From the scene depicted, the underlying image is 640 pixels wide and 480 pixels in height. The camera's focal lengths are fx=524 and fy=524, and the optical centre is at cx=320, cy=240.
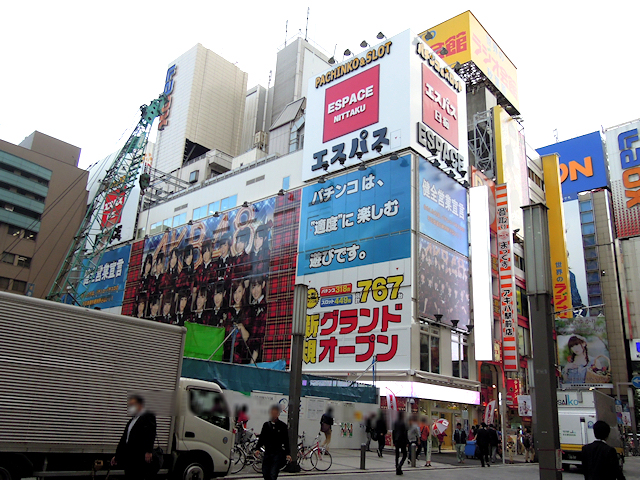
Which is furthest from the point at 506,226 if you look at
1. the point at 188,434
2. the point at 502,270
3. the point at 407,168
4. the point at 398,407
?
the point at 188,434

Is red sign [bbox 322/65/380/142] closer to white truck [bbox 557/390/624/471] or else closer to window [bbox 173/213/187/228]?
window [bbox 173/213/187/228]

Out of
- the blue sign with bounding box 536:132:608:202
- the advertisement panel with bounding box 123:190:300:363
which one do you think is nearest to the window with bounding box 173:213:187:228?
the advertisement panel with bounding box 123:190:300:363

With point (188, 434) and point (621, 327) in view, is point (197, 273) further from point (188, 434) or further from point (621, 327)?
point (621, 327)

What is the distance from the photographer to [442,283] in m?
32.8

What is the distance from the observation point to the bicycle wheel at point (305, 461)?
14987 millimetres

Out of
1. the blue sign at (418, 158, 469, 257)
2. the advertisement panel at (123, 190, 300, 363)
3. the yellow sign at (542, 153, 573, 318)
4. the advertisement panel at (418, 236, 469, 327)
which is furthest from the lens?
the yellow sign at (542, 153, 573, 318)

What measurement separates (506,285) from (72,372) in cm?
3416

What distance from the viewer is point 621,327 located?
216ft

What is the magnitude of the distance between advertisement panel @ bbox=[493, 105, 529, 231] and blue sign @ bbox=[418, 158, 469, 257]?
7.90 meters

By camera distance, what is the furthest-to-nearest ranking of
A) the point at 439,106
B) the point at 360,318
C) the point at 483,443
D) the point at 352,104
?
the point at 352,104 → the point at 439,106 → the point at 360,318 → the point at 483,443

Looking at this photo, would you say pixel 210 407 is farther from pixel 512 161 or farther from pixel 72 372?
pixel 512 161

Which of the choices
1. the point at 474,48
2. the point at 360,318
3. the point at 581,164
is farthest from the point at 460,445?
the point at 581,164

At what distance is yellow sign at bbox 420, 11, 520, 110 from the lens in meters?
48.5

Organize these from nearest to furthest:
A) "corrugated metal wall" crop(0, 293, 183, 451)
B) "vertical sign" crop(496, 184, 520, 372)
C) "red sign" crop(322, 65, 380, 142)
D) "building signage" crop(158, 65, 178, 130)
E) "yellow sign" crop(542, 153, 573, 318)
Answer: "corrugated metal wall" crop(0, 293, 183, 451), "red sign" crop(322, 65, 380, 142), "vertical sign" crop(496, 184, 520, 372), "yellow sign" crop(542, 153, 573, 318), "building signage" crop(158, 65, 178, 130)
